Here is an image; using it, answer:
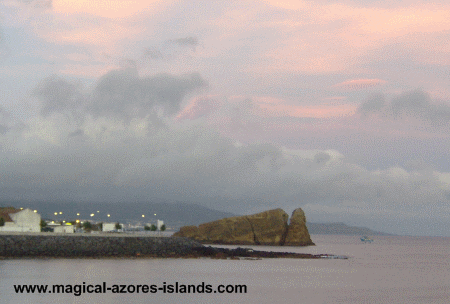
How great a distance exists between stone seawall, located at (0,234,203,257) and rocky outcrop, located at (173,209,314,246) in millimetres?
46984

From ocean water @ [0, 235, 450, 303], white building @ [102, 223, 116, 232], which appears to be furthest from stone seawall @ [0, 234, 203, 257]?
white building @ [102, 223, 116, 232]

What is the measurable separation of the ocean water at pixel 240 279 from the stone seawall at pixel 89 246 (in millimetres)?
4567

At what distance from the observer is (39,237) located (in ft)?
268

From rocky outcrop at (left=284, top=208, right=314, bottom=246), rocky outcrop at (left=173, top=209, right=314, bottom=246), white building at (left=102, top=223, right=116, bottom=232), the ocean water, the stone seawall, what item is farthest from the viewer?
rocky outcrop at (left=284, top=208, right=314, bottom=246)

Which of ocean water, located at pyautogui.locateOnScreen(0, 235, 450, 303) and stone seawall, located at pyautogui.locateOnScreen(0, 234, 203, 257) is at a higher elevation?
stone seawall, located at pyautogui.locateOnScreen(0, 234, 203, 257)

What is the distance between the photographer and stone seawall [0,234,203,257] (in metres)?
79.4

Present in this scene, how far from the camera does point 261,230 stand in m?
138

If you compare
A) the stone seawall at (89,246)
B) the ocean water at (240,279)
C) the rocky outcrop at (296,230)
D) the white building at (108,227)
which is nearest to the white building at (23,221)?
the stone seawall at (89,246)

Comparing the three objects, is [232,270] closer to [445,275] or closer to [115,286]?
[115,286]

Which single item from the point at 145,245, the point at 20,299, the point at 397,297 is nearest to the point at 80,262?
the point at 145,245

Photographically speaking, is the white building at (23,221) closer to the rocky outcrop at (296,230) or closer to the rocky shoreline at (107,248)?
the rocky shoreline at (107,248)

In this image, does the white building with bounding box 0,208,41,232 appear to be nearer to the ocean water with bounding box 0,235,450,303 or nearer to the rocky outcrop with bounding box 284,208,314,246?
the ocean water with bounding box 0,235,450,303

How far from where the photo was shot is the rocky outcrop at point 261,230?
451 ft

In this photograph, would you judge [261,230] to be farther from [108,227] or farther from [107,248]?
[107,248]
